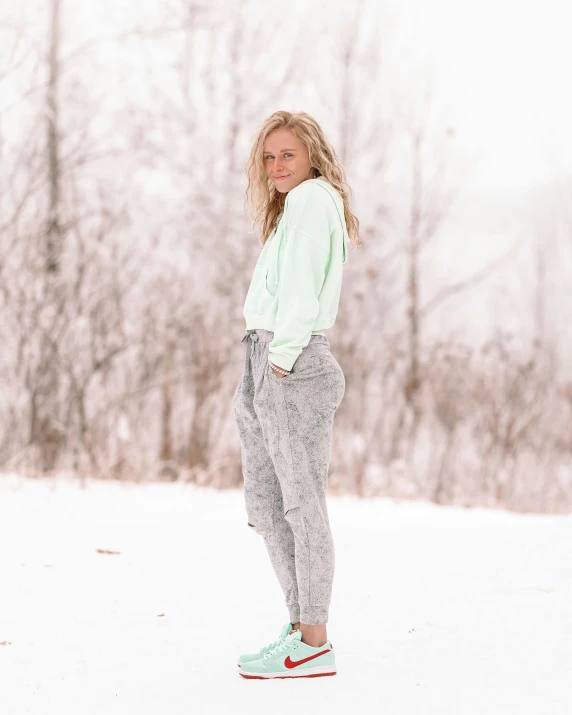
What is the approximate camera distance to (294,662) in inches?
81.4

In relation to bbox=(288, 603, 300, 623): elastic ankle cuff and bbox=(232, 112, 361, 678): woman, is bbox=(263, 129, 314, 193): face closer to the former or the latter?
bbox=(232, 112, 361, 678): woman

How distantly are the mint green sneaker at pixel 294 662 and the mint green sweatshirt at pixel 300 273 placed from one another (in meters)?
0.71

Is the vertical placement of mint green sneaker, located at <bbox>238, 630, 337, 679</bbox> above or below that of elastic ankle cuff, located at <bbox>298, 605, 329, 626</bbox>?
below

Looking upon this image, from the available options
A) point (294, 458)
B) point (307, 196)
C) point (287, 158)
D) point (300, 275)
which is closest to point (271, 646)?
point (294, 458)

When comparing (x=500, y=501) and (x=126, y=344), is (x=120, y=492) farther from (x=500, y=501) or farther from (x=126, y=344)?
(x=500, y=501)

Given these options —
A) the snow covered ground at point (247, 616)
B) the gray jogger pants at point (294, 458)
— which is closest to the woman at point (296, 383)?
the gray jogger pants at point (294, 458)

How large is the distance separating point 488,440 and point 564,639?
17.6 feet

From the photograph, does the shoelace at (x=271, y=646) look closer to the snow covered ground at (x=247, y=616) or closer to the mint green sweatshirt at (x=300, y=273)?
the snow covered ground at (x=247, y=616)

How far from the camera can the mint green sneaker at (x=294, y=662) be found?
81.5 inches

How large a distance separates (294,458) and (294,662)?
20.3 inches

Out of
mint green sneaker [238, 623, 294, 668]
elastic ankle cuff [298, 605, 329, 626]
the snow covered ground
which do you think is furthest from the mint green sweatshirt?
the snow covered ground

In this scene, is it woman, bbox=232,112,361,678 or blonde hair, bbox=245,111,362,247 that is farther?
blonde hair, bbox=245,111,362,247

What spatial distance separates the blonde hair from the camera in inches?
Result: 82.4

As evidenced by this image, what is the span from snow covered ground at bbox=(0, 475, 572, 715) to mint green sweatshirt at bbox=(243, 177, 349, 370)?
85 cm
